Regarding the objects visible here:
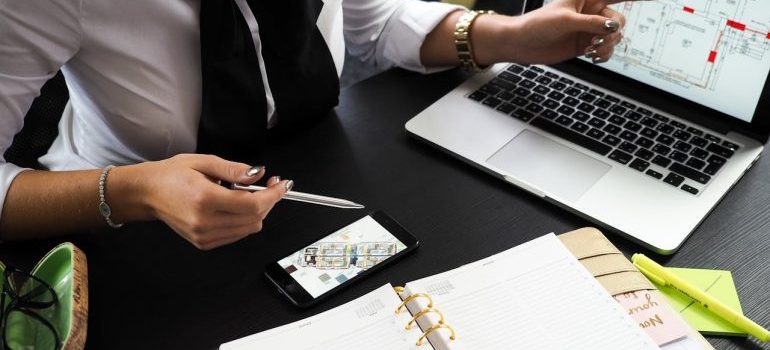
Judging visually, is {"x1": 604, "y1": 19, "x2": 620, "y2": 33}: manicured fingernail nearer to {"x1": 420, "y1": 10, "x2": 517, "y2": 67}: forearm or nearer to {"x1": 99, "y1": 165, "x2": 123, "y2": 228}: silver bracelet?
{"x1": 420, "y1": 10, "x2": 517, "y2": 67}: forearm

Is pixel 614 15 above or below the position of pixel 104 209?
above

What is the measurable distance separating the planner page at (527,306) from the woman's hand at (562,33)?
330mm

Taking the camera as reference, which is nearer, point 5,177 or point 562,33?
point 5,177

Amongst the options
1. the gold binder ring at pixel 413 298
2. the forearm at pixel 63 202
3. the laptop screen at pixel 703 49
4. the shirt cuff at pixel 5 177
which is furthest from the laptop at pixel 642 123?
the shirt cuff at pixel 5 177

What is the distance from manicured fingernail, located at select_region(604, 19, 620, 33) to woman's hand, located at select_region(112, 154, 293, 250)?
0.46 m

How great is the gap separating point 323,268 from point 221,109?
0.87ft

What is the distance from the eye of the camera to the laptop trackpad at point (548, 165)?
0.86m

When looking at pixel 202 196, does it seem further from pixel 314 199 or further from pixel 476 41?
pixel 476 41

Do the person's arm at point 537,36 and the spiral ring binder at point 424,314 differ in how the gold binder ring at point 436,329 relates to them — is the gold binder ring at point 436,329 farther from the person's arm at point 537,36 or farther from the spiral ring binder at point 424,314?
the person's arm at point 537,36

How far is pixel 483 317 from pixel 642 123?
406mm

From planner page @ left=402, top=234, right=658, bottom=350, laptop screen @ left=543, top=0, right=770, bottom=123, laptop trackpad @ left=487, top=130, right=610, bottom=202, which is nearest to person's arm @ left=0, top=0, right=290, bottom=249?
planner page @ left=402, top=234, right=658, bottom=350

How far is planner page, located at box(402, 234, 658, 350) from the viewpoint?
0.65 meters

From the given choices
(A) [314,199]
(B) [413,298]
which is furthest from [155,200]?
(B) [413,298]

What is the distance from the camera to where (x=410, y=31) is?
1095mm
